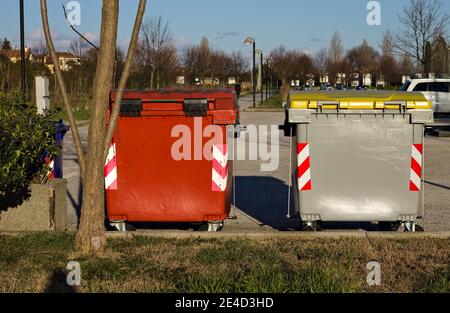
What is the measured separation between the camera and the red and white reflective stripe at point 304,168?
6746mm

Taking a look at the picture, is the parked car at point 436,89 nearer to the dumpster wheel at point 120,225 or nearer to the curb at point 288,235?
the curb at point 288,235

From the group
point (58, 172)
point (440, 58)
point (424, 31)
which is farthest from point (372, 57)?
point (58, 172)

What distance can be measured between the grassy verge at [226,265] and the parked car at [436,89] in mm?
18382

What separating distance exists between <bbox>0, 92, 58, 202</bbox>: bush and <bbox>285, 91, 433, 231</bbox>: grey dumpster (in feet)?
8.50

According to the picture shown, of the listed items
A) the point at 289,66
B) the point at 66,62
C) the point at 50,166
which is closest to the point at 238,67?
the point at 289,66

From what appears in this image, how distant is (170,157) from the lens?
694cm

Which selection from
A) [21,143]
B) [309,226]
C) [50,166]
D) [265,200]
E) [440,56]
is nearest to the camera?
[21,143]

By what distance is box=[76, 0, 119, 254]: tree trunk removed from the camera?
19.4 ft

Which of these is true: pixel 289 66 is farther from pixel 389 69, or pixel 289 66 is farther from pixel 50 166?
pixel 50 166

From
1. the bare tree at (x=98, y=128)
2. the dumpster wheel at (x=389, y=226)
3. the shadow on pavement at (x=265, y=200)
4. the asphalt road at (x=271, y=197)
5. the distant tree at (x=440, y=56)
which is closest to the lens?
the bare tree at (x=98, y=128)

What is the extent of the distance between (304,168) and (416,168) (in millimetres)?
1140

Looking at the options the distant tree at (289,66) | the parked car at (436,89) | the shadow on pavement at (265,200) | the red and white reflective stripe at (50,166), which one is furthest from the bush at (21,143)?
the distant tree at (289,66)

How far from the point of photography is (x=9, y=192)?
6.71 m

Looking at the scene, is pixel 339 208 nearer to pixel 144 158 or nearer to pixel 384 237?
pixel 384 237
